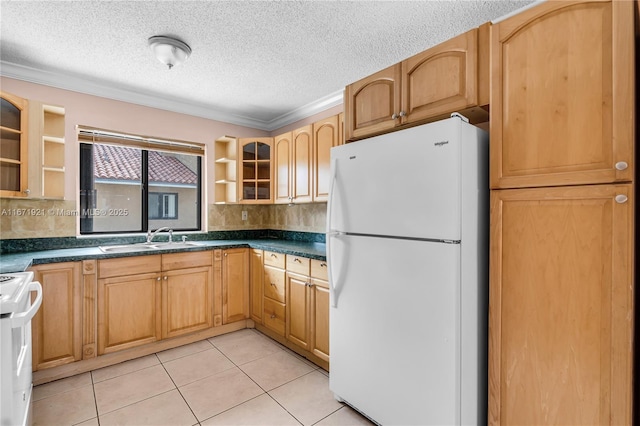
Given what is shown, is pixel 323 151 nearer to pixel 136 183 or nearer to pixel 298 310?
pixel 298 310

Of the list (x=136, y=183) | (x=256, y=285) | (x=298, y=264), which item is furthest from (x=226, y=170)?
(x=298, y=264)

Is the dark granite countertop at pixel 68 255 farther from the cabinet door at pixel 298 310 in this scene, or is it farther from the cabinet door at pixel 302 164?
the cabinet door at pixel 302 164

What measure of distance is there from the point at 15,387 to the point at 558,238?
2.35 meters

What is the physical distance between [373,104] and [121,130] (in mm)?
2532

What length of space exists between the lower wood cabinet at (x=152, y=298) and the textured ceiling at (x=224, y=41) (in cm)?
159

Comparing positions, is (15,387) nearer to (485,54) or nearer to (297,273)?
(297,273)

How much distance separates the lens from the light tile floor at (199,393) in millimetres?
1939

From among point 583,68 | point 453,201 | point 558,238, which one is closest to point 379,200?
point 453,201

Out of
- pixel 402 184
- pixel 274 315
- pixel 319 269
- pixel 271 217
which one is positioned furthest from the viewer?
pixel 271 217

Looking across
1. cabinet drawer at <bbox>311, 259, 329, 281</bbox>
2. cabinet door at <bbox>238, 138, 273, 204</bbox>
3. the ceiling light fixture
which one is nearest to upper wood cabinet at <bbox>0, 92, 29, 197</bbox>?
the ceiling light fixture

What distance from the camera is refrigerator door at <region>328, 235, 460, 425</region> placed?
56.6 inches

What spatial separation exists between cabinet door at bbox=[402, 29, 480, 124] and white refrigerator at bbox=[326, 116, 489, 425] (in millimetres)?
239

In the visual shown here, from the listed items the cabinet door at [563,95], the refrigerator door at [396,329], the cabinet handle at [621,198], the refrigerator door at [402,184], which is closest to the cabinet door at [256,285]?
the refrigerator door at [396,329]

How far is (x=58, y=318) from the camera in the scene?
237 centimetres
